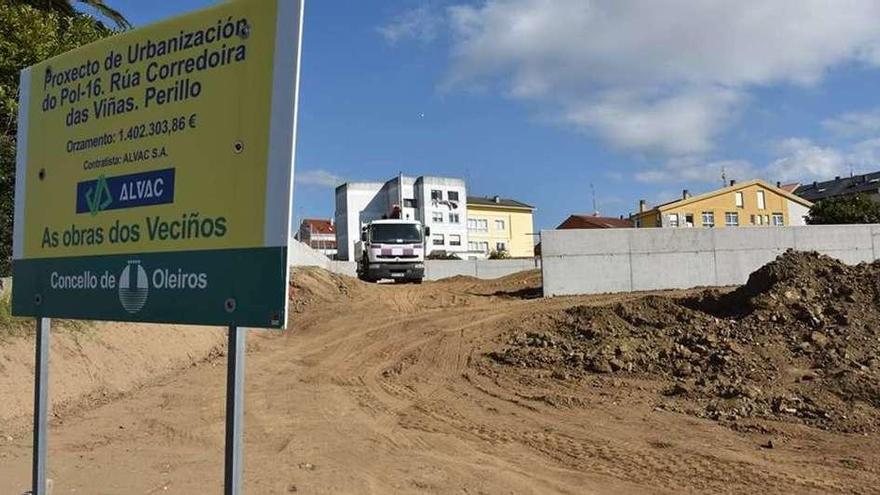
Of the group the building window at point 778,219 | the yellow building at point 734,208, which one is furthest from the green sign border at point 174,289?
the building window at point 778,219

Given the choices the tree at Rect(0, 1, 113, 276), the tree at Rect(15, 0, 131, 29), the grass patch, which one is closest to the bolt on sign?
the grass patch

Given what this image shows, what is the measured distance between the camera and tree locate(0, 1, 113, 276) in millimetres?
10453

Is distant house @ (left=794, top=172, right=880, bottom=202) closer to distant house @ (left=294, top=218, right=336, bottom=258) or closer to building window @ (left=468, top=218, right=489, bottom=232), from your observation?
building window @ (left=468, top=218, right=489, bottom=232)

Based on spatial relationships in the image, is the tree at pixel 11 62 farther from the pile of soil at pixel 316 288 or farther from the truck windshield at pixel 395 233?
the truck windshield at pixel 395 233

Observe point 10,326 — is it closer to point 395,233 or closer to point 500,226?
point 395,233

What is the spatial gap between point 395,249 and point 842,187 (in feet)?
283

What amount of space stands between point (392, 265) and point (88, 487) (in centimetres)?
2106

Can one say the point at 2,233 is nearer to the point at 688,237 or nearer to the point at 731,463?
the point at 731,463

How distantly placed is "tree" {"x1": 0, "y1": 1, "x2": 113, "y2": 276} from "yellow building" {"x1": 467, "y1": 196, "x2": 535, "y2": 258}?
79439 millimetres

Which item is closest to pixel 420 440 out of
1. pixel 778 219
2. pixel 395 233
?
pixel 395 233

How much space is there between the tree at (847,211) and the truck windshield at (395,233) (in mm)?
37898

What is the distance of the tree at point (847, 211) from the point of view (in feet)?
168

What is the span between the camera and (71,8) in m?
15.9

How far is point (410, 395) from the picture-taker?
31.5 ft
